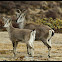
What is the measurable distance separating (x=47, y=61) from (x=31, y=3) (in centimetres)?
5183

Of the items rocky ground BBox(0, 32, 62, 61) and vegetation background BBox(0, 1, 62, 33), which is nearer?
rocky ground BBox(0, 32, 62, 61)

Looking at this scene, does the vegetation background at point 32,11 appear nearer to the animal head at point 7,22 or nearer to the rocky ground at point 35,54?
the rocky ground at point 35,54

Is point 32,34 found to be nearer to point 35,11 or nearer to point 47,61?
point 47,61

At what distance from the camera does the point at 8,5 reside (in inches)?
2067

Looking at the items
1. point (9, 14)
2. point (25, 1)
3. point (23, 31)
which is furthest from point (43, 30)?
point (25, 1)

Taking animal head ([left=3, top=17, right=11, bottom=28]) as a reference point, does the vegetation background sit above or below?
below

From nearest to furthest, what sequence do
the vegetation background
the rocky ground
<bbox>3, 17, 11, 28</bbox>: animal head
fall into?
1. the rocky ground
2. <bbox>3, 17, 11, 28</bbox>: animal head
3. the vegetation background

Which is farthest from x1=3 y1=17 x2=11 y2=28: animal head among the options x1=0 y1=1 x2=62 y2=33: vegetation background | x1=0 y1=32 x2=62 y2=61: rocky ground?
x1=0 y1=1 x2=62 y2=33: vegetation background

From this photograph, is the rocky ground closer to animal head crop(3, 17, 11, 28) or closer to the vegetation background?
animal head crop(3, 17, 11, 28)

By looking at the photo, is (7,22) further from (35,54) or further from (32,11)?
(32,11)

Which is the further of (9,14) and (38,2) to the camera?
(38,2)

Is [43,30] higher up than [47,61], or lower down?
higher up

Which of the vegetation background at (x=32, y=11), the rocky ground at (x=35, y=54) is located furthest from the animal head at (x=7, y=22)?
the vegetation background at (x=32, y=11)

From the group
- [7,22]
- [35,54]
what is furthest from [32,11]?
[7,22]
